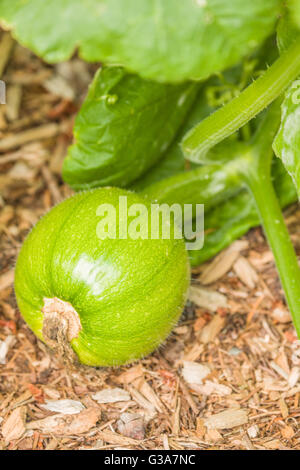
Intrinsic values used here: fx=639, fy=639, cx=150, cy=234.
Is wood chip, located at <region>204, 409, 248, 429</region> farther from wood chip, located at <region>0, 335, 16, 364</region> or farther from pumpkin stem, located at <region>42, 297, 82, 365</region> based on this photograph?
wood chip, located at <region>0, 335, 16, 364</region>

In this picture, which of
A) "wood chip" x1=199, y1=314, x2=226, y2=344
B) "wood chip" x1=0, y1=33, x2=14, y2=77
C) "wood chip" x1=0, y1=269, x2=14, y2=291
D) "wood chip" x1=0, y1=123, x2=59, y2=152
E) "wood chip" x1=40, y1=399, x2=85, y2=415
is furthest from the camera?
"wood chip" x1=0, y1=33, x2=14, y2=77

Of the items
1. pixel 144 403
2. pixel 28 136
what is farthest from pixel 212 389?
pixel 28 136

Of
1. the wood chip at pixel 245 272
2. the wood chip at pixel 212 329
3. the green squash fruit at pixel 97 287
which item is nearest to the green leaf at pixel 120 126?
the green squash fruit at pixel 97 287

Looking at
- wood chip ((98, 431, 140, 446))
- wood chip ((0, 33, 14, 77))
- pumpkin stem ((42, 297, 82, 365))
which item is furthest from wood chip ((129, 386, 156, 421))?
wood chip ((0, 33, 14, 77))

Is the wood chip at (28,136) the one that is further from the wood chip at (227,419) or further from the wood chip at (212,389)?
the wood chip at (227,419)

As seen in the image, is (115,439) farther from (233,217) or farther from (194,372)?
(233,217)
